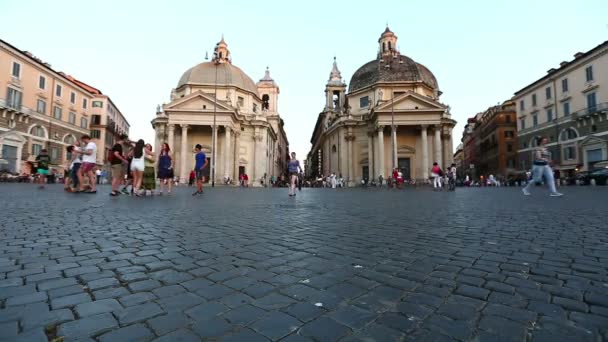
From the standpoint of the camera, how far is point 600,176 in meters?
24.8

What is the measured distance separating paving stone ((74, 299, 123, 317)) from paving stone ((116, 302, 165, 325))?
62 millimetres

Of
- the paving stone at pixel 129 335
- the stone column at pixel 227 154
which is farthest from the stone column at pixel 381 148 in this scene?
the paving stone at pixel 129 335

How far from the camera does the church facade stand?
37438mm

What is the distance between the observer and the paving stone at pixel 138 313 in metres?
1.48

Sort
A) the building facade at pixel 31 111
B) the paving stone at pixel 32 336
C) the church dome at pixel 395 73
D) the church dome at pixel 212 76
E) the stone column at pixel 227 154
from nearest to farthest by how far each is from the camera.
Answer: the paving stone at pixel 32 336 < the building facade at pixel 31 111 < the stone column at pixel 227 154 < the church dome at pixel 395 73 < the church dome at pixel 212 76

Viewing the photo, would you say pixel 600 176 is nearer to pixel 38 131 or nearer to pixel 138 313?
pixel 138 313

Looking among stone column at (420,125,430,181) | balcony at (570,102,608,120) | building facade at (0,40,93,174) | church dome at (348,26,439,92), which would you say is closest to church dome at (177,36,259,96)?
building facade at (0,40,93,174)

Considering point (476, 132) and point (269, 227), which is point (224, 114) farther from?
point (476, 132)

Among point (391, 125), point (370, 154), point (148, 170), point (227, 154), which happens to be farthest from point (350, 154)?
point (148, 170)

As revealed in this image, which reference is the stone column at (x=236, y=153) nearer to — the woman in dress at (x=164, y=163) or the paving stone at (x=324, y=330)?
the woman in dress at (x=164, y=163)

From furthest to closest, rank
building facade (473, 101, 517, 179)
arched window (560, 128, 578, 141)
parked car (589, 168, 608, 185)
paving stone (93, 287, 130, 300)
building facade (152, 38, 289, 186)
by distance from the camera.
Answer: building facade (473, 101, 517, 179)
building facade (152, 38, 289, 186)
arched window (560, 128, 578, 141)
parked car (589, 168, 608, 185)
paving stone (93, 287, 130, 300)

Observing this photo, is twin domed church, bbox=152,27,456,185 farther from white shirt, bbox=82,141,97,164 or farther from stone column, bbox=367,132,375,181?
white shirt, bbox=82,141,97,164

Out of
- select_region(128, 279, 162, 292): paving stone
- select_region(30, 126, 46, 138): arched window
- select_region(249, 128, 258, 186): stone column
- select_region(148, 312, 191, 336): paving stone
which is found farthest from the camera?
select_region(249, 128, 258, 186): stone column

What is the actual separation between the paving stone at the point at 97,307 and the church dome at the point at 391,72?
43751 mm
